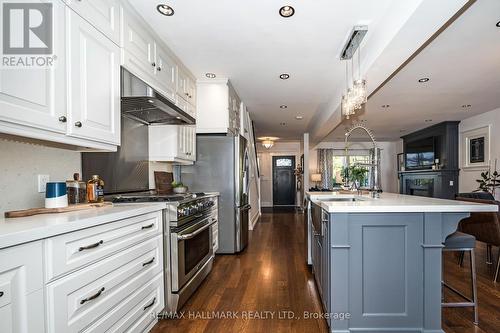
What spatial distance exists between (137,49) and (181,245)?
5.51 ft

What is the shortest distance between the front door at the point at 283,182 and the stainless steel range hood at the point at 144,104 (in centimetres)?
837

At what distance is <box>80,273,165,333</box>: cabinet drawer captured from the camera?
1465 mm

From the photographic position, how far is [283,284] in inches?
110

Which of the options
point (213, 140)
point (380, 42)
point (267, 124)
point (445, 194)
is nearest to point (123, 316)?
point (213, 140)

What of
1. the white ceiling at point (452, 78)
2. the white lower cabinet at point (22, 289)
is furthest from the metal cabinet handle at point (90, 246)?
the white ceiling at point (452, 78)

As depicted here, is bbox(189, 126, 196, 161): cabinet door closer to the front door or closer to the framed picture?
the framed picture

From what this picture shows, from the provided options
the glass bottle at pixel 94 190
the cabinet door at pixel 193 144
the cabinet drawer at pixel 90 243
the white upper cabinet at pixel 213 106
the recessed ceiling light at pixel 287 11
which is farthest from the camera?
the white upper cabinet at pixel 213 106

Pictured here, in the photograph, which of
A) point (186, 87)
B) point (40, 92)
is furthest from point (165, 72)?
point (40, 92)

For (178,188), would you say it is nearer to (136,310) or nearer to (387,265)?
(136,310)

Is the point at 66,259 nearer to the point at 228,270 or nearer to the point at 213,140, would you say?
the point at 228,270

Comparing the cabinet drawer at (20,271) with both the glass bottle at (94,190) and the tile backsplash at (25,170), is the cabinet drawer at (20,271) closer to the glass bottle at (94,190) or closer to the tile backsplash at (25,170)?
the tile backsplash at (25,170)

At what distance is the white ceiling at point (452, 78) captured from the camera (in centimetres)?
240

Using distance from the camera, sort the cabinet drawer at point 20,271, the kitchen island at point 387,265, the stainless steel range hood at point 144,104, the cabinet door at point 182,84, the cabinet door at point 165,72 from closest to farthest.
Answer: the cabinet drawer at point 20,271 < the kitchen island at point 387,265 < the stainless steel range hood at point 144,104 < the cabinet door at point 165,72 < the cabinet door at point 182,84

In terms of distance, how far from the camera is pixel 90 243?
52.8 inches
